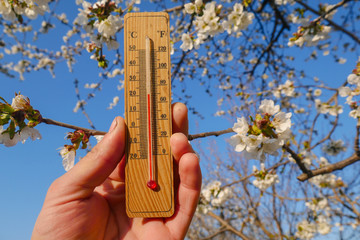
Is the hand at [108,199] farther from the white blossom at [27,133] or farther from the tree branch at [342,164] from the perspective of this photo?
the tree branch at [342,164]

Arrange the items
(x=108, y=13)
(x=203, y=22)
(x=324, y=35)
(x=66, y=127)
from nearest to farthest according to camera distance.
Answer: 1. (x=66, y=127)
2. (x=108, y=13)
3. (x=203, y=22)
4. (x=324, y=35)

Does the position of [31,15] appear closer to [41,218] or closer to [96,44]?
[96,44]

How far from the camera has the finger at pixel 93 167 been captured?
0.96 metres

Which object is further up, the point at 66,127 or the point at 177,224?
the point at 66,127

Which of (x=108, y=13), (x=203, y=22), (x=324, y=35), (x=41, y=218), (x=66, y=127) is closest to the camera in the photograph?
(x=41, y=218)

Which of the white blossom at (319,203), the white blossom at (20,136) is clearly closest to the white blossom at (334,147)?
the white blossom at (319,203)

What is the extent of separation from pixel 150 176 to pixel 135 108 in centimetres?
31

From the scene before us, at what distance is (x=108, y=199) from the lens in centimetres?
114

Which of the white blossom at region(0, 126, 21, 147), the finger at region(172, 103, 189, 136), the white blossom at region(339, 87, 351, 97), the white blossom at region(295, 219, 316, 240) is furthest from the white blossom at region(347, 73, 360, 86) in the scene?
the white blossom at region(295, 219, 316, 240)

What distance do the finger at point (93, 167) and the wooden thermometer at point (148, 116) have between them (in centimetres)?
9

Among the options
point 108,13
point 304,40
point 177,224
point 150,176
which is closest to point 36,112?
point 150,176

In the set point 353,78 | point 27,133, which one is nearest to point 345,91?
point 353,78

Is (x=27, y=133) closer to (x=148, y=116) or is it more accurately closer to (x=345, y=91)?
(x=148, y=116)

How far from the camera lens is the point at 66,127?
1070 millimetres
